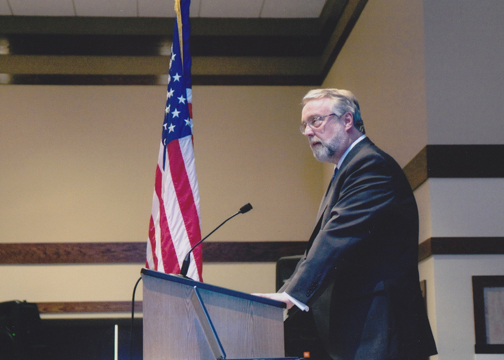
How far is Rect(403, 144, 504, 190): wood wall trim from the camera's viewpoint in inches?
132

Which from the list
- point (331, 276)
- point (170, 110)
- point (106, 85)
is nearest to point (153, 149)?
point (106, 85)

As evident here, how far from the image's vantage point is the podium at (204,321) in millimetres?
1733

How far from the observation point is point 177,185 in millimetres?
3537

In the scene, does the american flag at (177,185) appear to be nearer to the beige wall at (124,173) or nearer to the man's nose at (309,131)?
the man's nose at (309,131)

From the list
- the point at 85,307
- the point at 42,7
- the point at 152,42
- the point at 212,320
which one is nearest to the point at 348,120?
the point at 212,320

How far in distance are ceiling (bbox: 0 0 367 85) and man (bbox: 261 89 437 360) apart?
359 centimetres

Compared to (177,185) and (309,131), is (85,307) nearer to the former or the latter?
(177,185)

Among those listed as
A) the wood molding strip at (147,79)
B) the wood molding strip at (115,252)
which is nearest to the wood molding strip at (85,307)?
the wood molding strip at (115,252)

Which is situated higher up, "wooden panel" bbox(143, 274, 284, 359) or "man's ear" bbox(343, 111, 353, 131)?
"man's ear" bbox(343, 111, 353, 131)

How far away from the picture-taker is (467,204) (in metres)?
3.33

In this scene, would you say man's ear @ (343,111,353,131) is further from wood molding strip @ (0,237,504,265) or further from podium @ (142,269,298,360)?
wood molding strip @ (0,237,504,265)

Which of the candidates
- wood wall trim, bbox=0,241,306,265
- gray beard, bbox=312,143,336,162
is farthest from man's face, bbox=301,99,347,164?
wood wall trim, bbox=0,241,306,265

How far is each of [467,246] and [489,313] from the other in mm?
353

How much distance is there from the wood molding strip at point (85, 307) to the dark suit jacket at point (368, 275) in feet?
11.2
